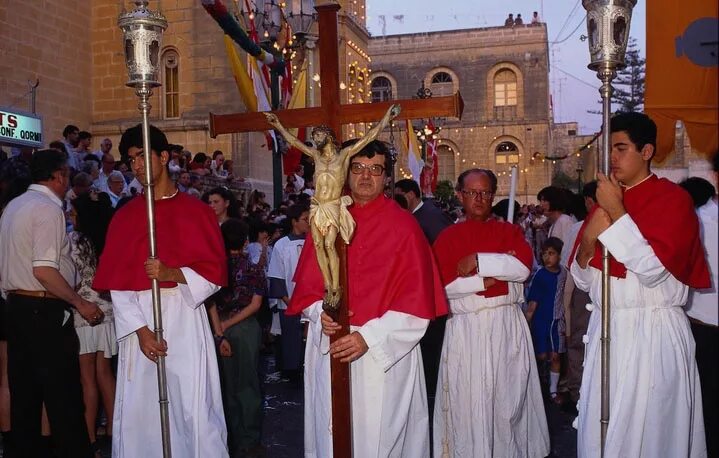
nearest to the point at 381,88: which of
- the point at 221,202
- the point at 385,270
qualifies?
the point at 221,202

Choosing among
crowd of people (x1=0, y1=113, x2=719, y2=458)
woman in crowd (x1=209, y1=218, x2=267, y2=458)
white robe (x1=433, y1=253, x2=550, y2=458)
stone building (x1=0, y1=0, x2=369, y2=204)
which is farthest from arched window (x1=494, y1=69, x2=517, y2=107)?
white robe (x1=433, y1=253, x2=550, y2=458)

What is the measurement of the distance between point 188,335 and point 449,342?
1.74 metres

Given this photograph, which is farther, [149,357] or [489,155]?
[489,155]

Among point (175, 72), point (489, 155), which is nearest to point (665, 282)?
point (175, 72)

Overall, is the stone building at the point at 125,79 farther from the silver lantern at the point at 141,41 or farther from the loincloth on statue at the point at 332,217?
the loincloth on statue at the point at 332,217

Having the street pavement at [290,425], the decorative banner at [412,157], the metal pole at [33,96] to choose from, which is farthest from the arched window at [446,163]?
the street pavement at [290,425]

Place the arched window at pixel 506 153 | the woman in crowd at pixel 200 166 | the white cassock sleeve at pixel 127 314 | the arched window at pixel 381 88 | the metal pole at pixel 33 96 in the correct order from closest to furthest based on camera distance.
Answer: the white cassock sleeve at pixel 127 314
the woman in crowd at pixel 200 166
the metal pole at pixel 33 96
the arched window at pixel 506 153
the arched window at pixel 381 88

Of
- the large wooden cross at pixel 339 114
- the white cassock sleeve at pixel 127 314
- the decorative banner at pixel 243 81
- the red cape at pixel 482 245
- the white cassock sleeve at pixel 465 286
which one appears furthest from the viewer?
the decorative banner at pixel 243 81

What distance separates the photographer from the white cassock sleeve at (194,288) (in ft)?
14.3

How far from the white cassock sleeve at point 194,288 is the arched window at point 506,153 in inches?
1559

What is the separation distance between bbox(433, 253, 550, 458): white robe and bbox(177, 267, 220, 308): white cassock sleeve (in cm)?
158

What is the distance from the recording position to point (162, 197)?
15.0ft

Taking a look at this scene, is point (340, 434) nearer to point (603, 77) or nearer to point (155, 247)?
point (155, 247)

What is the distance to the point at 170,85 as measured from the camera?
18.2m
